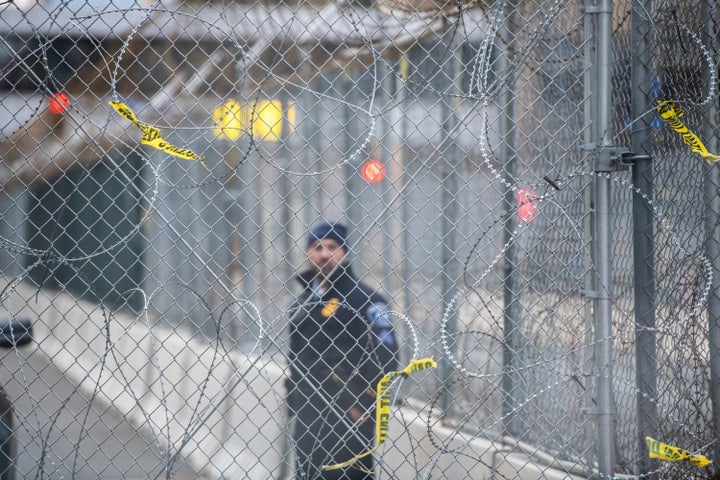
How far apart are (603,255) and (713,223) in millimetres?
690

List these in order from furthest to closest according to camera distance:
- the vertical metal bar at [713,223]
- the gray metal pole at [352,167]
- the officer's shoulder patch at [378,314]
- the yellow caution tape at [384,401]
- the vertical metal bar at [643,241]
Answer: the gray metal pole at [352,167] → the officer's shoulder patch at [378,314] → the vertical metal bar at [713,223] → the vertical metal bar at [643,241] → the yellow caution tape at [384,401]

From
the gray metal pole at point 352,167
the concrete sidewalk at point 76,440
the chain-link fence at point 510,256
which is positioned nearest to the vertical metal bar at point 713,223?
the chain-link fence at point 510,256

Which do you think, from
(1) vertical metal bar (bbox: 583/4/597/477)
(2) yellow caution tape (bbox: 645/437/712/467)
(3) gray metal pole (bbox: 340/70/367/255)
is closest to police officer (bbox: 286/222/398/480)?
(1) vertical metal bar (bbox: 583/4/597/477)

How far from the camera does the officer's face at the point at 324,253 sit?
3.74 meters

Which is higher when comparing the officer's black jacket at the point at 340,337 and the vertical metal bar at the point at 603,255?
the vertical metal bar at the point at 603,255

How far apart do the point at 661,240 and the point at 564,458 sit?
3.96ft

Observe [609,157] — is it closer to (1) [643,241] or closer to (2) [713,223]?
(1) [643,241]

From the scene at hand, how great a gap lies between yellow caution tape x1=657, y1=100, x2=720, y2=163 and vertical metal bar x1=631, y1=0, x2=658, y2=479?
9cm

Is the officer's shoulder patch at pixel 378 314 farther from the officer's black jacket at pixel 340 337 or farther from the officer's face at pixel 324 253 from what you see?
the officer's face at pixel 324 253

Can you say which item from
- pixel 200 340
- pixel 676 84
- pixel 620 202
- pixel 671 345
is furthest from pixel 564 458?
pixel 200 340

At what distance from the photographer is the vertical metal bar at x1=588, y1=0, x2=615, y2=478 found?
2.95 metres

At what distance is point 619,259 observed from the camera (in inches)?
145

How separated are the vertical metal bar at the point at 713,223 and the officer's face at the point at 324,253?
157cm

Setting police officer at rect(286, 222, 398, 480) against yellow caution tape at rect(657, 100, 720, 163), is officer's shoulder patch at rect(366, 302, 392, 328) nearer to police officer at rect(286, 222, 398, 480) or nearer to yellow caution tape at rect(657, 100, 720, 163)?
police officer at rect(286, 222, 398, 480)
